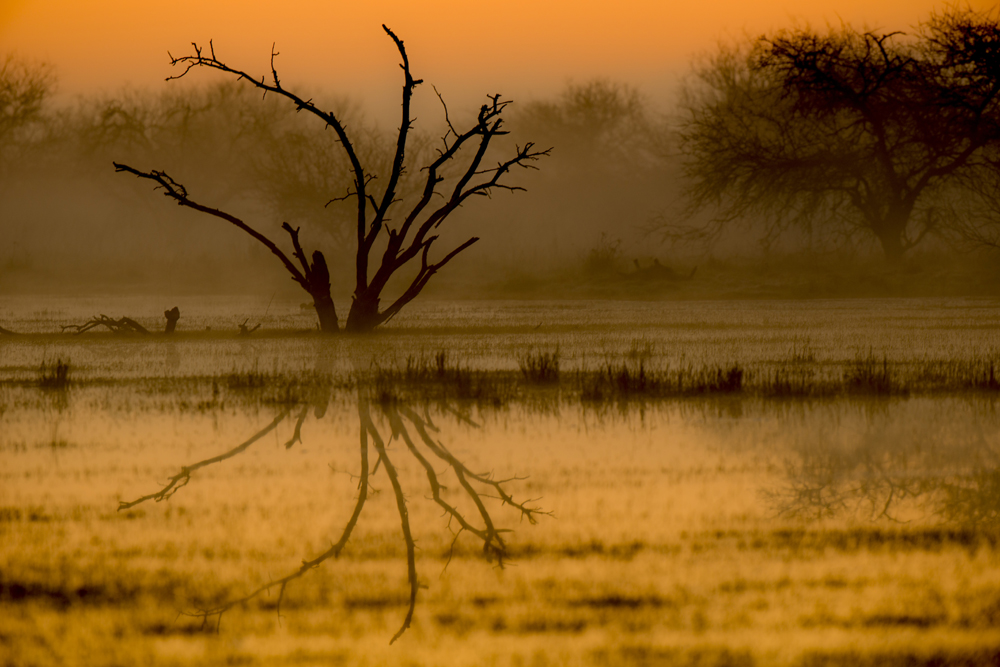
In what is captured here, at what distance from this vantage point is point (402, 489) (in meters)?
6.20

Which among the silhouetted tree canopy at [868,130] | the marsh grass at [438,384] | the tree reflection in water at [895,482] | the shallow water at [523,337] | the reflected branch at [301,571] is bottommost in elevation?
the reflected branch at [301,571]

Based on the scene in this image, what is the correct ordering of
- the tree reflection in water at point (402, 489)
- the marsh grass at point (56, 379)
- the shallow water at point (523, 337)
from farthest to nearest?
the shallow water at point (523, 337)
the marsh grass at point (56, 379)
the tree reflection in water at point (402, 489)

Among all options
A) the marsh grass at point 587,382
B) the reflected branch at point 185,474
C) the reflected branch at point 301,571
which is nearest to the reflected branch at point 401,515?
the reflected branch at point 301,571

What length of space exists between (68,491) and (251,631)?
108 inches

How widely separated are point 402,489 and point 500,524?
94 cm

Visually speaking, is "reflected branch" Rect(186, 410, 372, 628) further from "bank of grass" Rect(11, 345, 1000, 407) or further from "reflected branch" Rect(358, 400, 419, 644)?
"bank of grass" Rect(11, 345, 1000, 407)

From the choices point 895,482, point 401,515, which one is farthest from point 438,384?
point 401,515

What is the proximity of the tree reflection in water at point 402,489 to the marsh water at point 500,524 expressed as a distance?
0.10ft

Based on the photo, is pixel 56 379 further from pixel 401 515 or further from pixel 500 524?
pixel 500 524

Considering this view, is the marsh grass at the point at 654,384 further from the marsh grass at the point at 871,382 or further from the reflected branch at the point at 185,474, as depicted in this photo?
the reflected branch at the point at 185,474

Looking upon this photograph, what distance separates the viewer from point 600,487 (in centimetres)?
618

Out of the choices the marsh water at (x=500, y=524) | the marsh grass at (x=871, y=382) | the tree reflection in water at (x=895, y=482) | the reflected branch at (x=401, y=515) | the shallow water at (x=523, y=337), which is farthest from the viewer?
the shallow water at (x=523, y=337)

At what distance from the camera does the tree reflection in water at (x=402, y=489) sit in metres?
4.50

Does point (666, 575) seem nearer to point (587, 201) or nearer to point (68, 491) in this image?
point (68, 491)
